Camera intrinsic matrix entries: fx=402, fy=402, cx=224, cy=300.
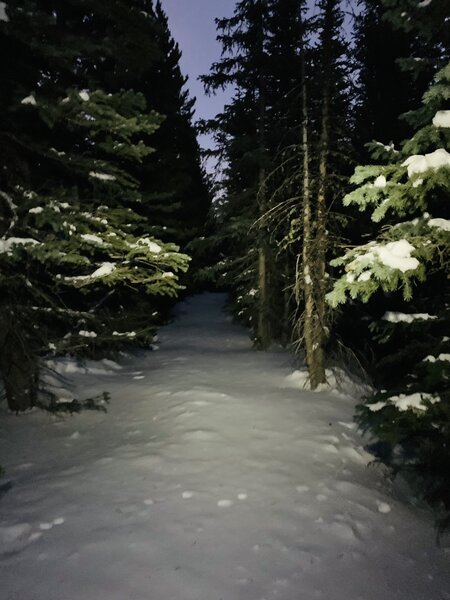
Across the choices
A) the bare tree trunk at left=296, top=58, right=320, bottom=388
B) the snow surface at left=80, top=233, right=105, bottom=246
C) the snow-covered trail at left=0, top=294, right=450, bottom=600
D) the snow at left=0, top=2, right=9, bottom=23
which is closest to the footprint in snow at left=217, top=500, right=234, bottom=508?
the snow-covered trail at left=0, top=294, right=450, bottom=600

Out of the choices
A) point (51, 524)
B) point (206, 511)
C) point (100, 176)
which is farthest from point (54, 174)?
point (206, 511)

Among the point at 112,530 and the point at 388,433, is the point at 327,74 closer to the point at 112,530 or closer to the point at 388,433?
the point at 388,433

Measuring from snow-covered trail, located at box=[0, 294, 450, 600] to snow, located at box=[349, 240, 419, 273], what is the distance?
118 inches

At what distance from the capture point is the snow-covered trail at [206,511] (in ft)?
12.1

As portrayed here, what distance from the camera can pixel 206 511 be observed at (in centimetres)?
470

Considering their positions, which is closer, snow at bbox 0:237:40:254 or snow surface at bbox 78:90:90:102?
snow at bbox 0:237:40:254

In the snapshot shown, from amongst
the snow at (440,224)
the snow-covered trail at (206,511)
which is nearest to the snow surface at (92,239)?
the snow-covered trail at (206,511)

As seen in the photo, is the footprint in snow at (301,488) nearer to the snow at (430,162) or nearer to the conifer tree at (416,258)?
the conifer tree at (416,258)

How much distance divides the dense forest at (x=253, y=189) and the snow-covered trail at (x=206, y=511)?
0.76 m

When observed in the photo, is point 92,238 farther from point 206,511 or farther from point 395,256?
point 395,256

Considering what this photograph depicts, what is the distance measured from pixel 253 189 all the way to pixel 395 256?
11.0 meters

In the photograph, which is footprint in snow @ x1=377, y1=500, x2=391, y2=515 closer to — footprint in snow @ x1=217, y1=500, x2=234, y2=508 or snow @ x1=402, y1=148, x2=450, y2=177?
footprint in snow @ x1=217, y1=500, x2=234, y2=508

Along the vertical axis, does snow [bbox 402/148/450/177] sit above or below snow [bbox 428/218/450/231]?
above

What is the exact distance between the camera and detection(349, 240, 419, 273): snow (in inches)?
160
